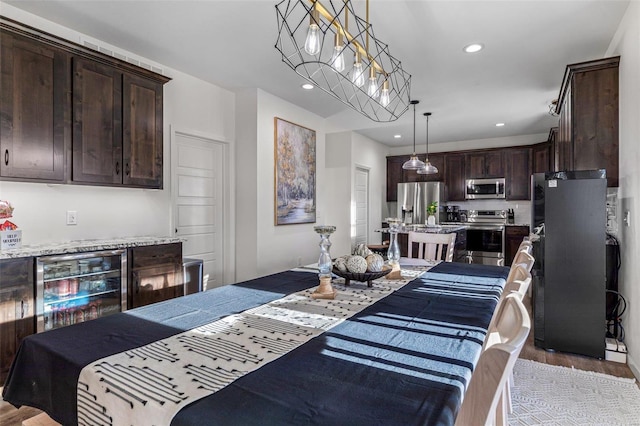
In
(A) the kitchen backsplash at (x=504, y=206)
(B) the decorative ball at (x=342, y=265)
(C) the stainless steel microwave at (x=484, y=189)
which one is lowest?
(B) the decorative ball at (x=342, y=265)

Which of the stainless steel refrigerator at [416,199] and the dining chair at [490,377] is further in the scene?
the stainless steel refrigerator at [416,199]

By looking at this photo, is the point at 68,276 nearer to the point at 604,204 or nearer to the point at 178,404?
A: the point at 178,404

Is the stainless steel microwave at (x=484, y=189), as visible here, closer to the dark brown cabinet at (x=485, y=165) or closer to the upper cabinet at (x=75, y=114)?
the dark brown cabinet at (x=485, y=165)

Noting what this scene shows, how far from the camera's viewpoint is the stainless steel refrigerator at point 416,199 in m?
6.91

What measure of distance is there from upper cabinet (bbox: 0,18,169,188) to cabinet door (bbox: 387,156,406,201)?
5.43 m

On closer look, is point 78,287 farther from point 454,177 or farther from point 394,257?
point 454,177

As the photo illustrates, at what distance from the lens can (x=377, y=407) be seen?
770 millimetres

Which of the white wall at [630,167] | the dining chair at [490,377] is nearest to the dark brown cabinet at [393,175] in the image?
the white wall at [630,167]

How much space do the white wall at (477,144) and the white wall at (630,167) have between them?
4.10m

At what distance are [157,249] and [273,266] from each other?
1.76 meters

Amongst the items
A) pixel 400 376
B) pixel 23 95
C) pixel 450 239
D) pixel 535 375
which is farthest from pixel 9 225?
pixel 535 375

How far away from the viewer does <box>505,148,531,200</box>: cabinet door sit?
21.3 ft

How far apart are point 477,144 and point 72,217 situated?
6.94 meters

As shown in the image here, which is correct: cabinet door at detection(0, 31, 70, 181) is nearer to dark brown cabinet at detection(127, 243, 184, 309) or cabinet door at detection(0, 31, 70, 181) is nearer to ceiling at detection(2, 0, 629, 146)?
ceiling at detection(2, 0, 629, 146)
